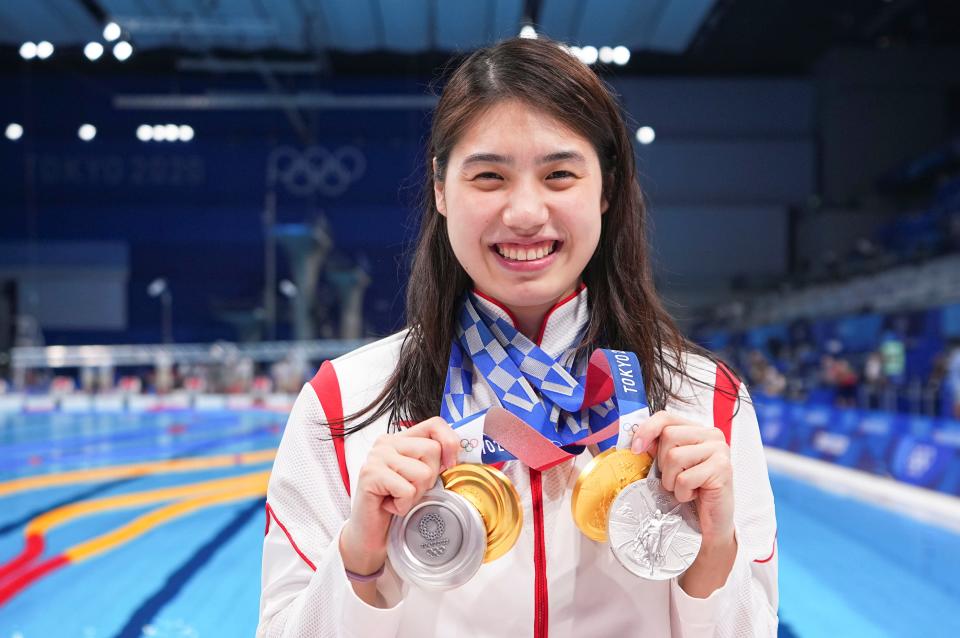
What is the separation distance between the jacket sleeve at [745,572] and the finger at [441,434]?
0.31m

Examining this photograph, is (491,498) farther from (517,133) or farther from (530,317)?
(517,133)

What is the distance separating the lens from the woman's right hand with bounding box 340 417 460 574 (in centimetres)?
85

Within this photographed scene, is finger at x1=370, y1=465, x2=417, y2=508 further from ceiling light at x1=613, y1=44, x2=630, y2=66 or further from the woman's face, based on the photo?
ceiling light at x1=613, y1=44, x2=630, y2=66

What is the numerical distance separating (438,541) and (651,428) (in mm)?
250

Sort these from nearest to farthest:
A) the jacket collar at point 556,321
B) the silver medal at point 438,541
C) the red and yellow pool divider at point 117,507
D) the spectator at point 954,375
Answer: the silver medal at point 438,541 < the jacket collar at point 556,321 < the red and yellow pool divider at point 117,507 < the spectator at point 954,375

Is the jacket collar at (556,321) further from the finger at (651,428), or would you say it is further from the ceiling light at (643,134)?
the ceiling light at (643,134)

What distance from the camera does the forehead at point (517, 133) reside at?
0.98 meters

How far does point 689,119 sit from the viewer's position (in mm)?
19203

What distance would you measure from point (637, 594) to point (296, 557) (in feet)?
1.38

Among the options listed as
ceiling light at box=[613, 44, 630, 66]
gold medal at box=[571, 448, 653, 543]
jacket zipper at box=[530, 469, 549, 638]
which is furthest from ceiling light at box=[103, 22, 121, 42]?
gold medal at box=[571, 448, 653, 543]

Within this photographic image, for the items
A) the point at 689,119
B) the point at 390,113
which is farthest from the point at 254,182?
the point at 689,119

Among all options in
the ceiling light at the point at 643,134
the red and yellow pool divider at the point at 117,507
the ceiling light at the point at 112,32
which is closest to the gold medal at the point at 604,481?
the ceiling light at the point at 643,134

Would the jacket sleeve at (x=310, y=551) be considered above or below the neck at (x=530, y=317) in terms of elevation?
below

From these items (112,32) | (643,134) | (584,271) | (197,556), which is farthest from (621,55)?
(584,271)
